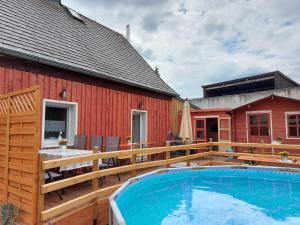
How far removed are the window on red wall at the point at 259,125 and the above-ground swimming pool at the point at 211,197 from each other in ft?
14.1

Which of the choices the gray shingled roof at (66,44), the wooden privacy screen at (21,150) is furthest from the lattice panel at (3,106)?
the gray shingled roof at (66,44)

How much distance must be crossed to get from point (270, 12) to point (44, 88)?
908 centimetres

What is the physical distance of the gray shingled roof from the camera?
6215 mm

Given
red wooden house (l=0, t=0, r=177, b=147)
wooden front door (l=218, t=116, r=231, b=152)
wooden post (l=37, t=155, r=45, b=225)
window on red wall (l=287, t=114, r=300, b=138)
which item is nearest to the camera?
wooden post (l=37, t=155, r=45, b=225)

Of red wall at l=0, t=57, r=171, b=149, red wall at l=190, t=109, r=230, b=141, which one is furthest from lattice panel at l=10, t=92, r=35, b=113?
red wall at l=190, t=109, r=230, b=141

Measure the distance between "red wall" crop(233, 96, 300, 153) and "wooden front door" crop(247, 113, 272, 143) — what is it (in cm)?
22

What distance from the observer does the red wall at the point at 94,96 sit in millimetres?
5750

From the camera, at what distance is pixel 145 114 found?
381 inches

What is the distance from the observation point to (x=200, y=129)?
1266 cm

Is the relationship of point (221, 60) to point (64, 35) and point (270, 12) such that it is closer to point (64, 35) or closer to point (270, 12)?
point (270, 12)

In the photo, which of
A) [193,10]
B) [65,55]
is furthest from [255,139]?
[65,55]

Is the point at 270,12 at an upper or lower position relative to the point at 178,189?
upper

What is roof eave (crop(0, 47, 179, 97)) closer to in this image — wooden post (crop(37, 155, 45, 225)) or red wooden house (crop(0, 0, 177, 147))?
red wooden house (crop(0, 0, 177, 147))

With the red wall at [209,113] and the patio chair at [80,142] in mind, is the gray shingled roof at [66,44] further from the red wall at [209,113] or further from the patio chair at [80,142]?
the red wall at [209,113]
